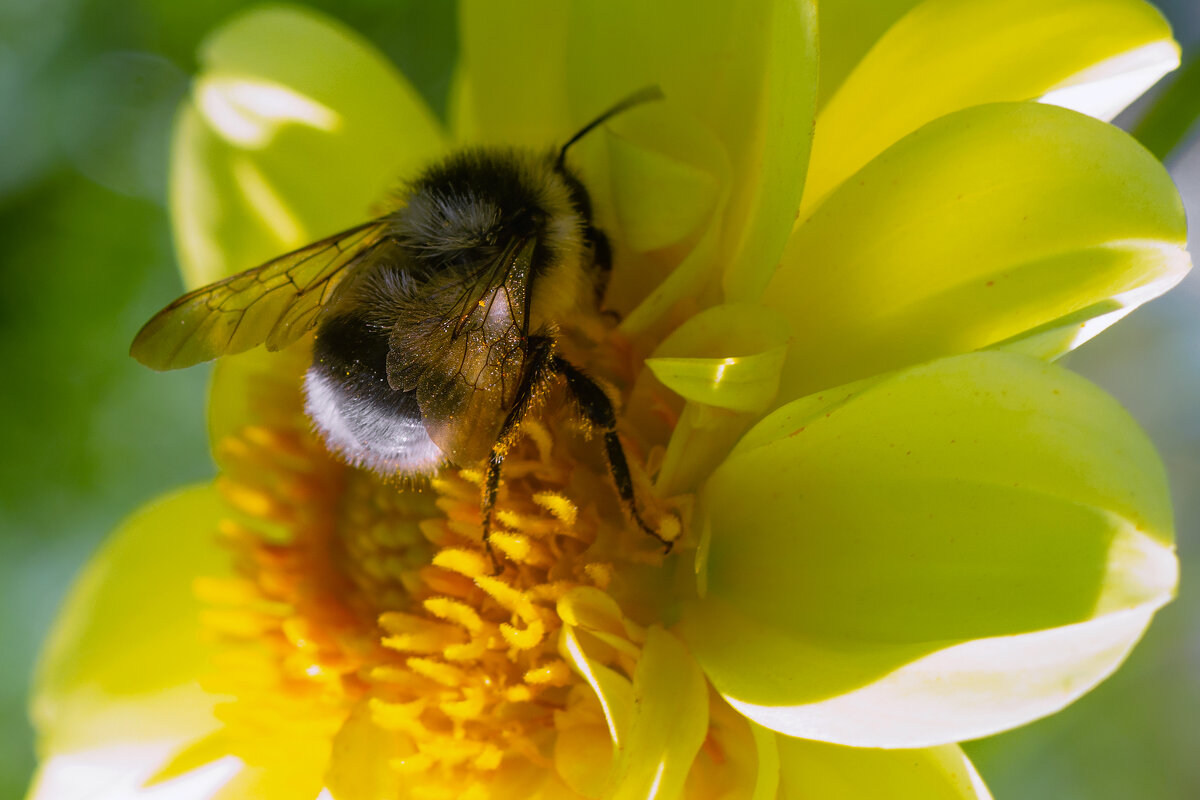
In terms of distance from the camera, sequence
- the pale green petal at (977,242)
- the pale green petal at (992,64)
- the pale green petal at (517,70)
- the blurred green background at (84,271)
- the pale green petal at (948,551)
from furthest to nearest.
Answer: the blurred green background at (84,271)
the pale green petal at (517,70)
the pale green petal at (992,64)
the pale green petal at (977,242)
the pale green petal at (948,551)

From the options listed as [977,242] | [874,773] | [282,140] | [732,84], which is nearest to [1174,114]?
[977,242]

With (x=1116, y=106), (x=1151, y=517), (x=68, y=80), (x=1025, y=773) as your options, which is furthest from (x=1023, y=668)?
(x=68, y=80)

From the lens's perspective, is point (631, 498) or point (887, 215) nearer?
point (887, 215)

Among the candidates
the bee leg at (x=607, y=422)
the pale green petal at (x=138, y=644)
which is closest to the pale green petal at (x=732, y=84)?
the bee leg at (x=607, y=422)

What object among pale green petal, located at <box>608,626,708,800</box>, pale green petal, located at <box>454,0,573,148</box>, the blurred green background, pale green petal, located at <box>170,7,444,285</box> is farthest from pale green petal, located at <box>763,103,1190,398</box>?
the blurred green background

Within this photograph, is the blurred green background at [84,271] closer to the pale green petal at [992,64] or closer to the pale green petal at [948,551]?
the pale green petal at [992,64]

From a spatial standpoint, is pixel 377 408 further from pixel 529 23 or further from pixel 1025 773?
pixel 1025 773
